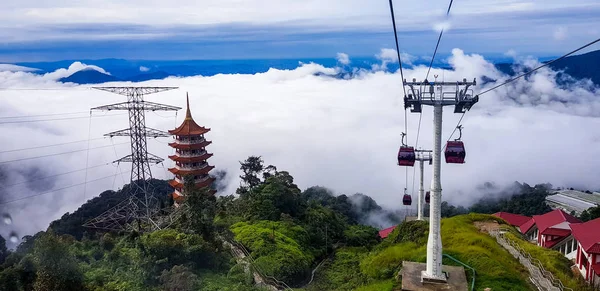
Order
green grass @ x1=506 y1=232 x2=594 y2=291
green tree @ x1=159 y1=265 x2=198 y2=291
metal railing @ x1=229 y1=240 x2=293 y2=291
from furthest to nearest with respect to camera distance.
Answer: metal railing @ x1=229 y1=240 x2=293 y2=291
green tree @ x1=159 y1=265 x2=198 y2=291
green grass @ x1=506 y1=232 x2=594 y2=291

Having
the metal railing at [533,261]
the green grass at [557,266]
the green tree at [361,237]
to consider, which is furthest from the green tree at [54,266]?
the green tree at [361,237]

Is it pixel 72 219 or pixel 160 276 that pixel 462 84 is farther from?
pixel 72 219

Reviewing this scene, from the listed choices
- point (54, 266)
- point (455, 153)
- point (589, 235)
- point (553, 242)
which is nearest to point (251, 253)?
point (54, 266)

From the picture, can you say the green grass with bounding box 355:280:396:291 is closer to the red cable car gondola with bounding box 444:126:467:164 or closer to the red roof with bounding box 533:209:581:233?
the red cable car gondola with bounding box 444:126:467:164

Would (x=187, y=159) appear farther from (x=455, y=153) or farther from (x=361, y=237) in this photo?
(x=455, y=153)

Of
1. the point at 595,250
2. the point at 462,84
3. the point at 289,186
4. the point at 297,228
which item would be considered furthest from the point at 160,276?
the point at 289,186

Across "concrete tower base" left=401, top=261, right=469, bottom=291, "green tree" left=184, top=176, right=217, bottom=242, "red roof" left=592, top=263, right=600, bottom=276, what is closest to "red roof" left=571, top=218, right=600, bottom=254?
"red roof" left=592, top=263, right=600, bottom=276

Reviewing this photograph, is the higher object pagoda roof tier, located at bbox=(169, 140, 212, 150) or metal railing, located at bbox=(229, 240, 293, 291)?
pagoda roof tier, located at bbox=(169, 140, 212, 150)

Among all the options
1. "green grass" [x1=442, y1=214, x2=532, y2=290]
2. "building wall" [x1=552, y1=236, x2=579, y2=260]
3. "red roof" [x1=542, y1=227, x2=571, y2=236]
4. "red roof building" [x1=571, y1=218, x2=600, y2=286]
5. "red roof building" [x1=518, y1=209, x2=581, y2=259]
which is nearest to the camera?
"green grass" [x1=442, y1=214, x2=532, y2=290]
